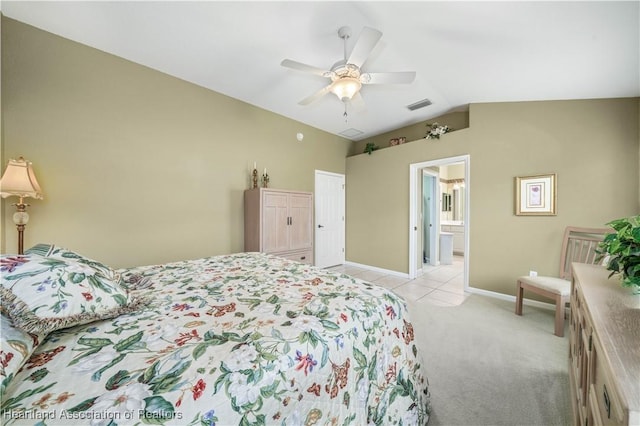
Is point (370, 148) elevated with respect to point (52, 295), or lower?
elevated

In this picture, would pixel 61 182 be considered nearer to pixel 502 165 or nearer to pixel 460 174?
pixel 502 165

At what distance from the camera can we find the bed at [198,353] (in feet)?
1.94

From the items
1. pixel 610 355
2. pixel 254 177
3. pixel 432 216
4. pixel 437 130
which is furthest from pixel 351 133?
pixel 610 355

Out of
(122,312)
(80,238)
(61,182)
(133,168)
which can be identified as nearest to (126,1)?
(133,168)

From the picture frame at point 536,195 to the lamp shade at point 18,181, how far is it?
5050 mm

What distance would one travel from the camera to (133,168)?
259 centimetres

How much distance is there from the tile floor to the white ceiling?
108 inches

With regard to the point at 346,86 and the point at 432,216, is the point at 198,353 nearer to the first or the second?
the point at 346,86

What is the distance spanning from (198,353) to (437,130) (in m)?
4.09

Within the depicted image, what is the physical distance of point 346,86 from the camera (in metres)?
2.15

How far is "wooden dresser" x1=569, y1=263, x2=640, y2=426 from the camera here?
0.54 metres

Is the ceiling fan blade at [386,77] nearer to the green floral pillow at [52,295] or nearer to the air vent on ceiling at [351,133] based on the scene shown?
the green floral pillow at [52,295]

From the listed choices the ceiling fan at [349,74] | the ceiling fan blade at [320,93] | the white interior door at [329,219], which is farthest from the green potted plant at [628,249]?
the white interior door at [329,219]

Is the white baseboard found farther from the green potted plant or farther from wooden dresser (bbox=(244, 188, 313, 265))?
the green potted plant
